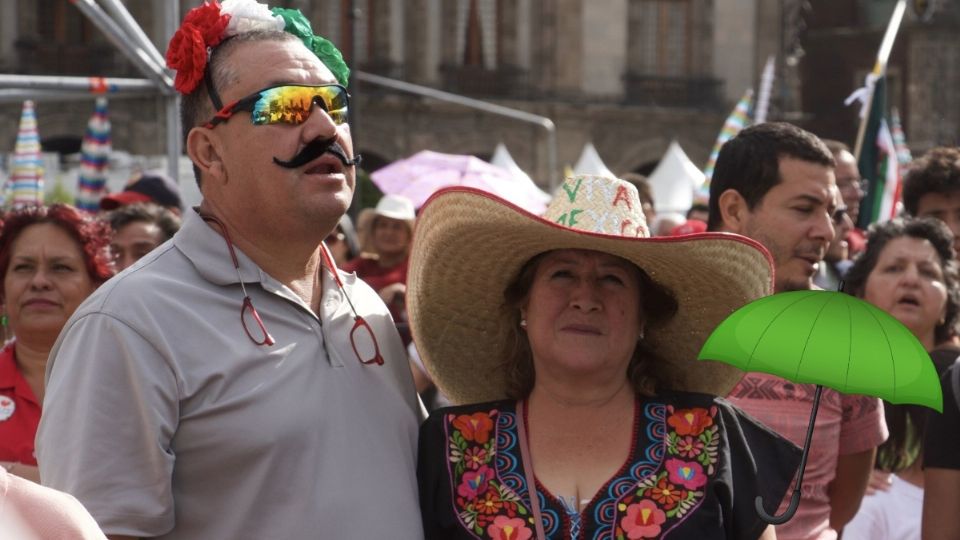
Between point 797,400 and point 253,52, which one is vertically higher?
point 253,52

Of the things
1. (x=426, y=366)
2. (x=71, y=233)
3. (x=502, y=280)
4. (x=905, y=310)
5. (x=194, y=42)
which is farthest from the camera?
(x=905, y=310)

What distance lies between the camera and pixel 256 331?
3.25 m

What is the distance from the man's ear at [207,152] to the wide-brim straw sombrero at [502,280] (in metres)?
0.62

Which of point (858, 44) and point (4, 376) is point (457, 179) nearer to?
point (4, 376)

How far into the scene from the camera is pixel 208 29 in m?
3.40

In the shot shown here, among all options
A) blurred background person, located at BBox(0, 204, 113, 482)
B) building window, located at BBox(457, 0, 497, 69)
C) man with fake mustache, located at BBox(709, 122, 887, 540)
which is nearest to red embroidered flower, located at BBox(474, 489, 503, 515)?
man with fake mustache, located at BBox(709, 122, 887, 540)

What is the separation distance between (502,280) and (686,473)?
0.69 meters

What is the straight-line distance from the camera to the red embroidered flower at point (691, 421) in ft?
11.9

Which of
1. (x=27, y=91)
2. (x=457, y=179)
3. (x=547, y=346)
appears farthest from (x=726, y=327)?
(x=457, y=179)

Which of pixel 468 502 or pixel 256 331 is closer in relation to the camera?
pixel 256 331

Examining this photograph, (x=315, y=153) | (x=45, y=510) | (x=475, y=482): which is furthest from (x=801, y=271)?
(x=45, y=510)

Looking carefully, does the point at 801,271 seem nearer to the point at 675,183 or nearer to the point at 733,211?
the point at 733,211

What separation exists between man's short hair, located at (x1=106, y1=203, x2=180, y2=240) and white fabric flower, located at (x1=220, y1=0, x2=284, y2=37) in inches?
125

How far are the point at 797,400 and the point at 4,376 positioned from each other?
89.9 inches
